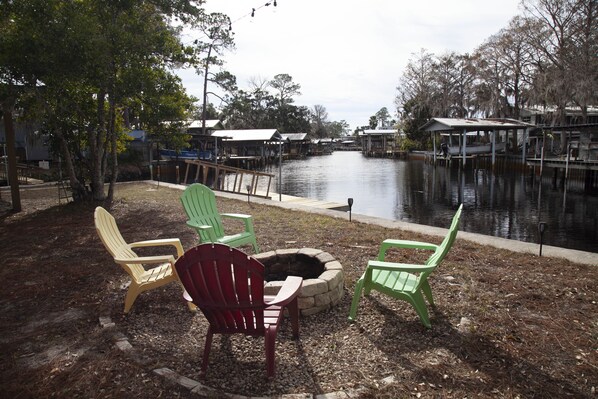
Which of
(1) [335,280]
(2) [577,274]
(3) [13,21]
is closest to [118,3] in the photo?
(3) [13,21]

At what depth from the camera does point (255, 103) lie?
67062 millimetres

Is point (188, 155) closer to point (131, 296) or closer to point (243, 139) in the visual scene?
point (243, 139)

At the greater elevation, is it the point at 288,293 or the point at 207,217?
the point at 207,217

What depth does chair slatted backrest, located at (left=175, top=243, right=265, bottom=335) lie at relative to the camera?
103 inches

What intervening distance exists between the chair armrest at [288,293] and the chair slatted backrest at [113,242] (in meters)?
1.55

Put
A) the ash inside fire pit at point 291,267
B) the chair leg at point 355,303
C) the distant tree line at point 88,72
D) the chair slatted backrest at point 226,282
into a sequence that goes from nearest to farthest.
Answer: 1. the chair slatted backrest at point 226,282
2. the chair leg at point 355,303
3. the ash inside fire pit at point 291,267
4. the distant tree line at point 88,72

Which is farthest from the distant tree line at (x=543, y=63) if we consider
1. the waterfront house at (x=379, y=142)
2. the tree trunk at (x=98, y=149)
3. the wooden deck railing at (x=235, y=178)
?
the tree trunk at (x=98, y=149)

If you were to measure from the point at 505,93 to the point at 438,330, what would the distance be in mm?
39119

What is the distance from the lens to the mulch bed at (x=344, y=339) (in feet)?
8.70

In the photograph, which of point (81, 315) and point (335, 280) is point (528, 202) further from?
point (81, 315)

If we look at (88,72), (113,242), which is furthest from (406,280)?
(88,72)

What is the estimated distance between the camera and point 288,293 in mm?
3006

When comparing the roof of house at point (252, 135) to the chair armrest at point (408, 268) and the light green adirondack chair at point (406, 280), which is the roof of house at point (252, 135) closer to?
the light green adirondack chair at point (406, 280)

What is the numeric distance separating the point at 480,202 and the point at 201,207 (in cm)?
1427
